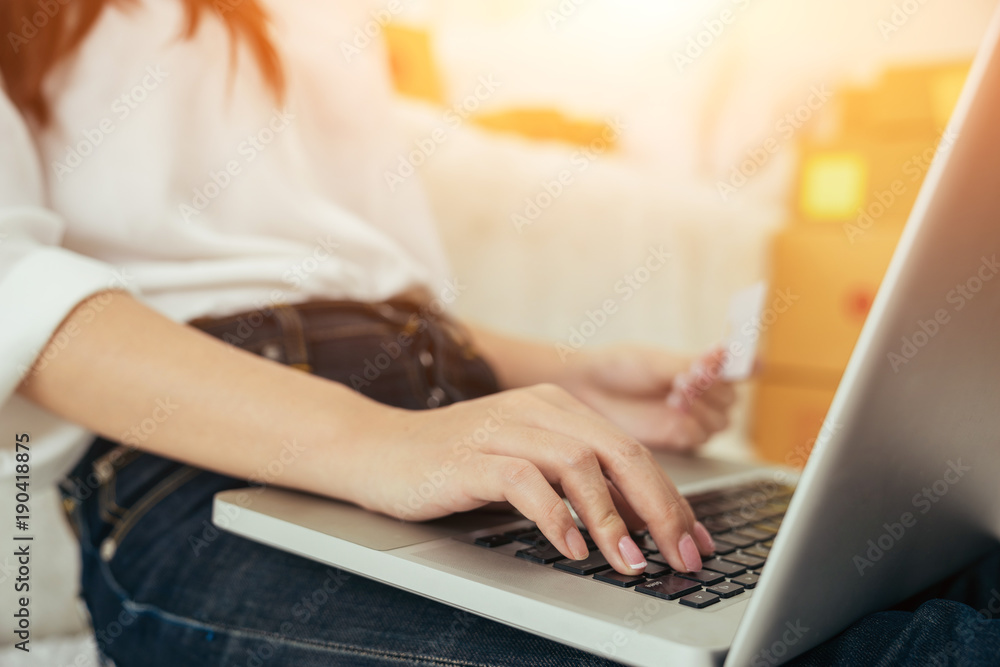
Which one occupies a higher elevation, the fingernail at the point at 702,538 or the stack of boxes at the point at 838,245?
the fingernail at the point at 702,538

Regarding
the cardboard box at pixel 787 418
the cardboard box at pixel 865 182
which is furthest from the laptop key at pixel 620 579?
the cardboard box at pixel 865 182

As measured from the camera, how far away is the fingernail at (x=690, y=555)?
43cm

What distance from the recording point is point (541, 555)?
44cm

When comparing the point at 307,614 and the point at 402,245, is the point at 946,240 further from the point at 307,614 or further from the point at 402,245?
the point at 402,245

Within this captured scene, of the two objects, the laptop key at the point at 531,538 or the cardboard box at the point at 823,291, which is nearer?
the laptop key at the point at 531,538

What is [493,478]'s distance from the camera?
438 mm

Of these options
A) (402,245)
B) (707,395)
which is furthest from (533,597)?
(402,245)

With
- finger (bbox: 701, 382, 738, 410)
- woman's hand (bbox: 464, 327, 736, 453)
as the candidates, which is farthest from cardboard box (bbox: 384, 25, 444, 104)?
finger (bbox: 701, 382, 738, 410)

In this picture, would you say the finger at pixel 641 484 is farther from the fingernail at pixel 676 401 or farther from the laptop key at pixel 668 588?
the fingernail at pixel 676 401

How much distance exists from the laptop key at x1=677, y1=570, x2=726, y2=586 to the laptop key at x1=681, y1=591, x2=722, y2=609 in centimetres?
2

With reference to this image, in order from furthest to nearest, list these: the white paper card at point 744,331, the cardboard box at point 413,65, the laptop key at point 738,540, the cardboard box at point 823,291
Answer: the cardboard box at point 823,291 → the cardboard box at point 413,65 → the white paper card at point 744,331 → the laptop key at point 738,540

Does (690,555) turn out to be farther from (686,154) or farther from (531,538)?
(686,154)

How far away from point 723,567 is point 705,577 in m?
0.03

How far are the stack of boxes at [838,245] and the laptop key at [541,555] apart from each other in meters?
1.63
